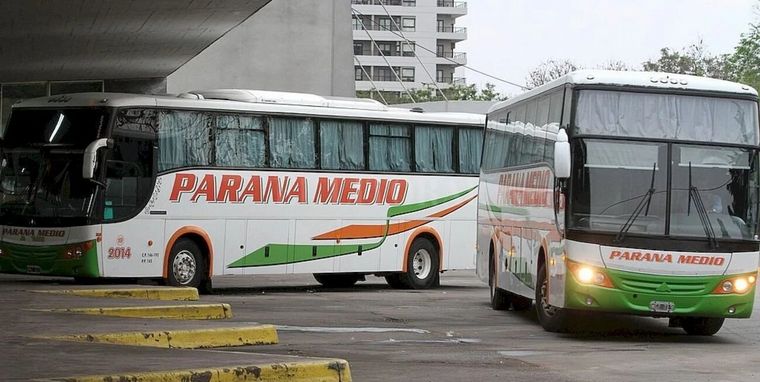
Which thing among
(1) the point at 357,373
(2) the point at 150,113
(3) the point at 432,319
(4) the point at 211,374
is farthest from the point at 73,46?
(4) the point at 211,374

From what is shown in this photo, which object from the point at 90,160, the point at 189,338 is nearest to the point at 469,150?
the point at 90,160

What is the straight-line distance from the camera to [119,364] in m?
10.7

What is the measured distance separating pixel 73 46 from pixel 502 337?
720 inches

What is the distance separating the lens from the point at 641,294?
17.2m

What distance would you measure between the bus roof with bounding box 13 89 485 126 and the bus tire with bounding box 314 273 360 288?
3526 millimetres

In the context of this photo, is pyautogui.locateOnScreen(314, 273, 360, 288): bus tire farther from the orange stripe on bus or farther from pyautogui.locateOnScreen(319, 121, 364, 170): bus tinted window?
pyautogui.locateOnScreen(319, 121, 364, 170): bus tinted window

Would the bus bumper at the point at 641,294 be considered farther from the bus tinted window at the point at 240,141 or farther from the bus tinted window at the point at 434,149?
the bus tinted window at the point at 434,149

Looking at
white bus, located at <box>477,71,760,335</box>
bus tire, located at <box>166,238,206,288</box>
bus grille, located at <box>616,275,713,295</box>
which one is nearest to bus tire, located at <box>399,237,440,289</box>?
bus tire, located at <box>166,238,206,288</box>

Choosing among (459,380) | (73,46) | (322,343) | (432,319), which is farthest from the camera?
(73,46)

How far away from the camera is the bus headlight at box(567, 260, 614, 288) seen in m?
17.1

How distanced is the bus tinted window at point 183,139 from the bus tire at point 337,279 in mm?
5377

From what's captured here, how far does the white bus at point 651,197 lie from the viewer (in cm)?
1714

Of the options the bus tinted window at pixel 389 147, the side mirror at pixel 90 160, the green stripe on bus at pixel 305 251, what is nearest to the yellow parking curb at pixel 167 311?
the side mirror at pixel 90 160

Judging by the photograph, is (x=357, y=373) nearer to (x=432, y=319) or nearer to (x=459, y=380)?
(x=459, y=380)
